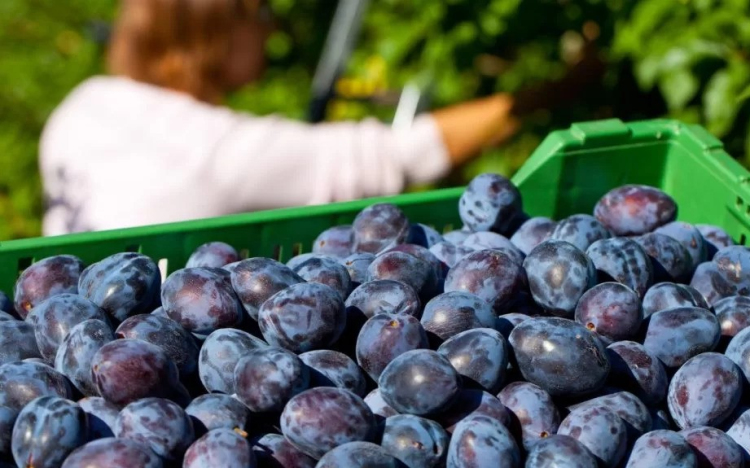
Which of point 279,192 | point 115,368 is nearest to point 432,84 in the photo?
point 279,192

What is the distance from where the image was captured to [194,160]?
2.33m

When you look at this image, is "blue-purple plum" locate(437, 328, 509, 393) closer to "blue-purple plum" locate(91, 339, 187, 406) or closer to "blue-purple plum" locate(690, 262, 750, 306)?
"blue-purple plum" locate(91, 339, 187, 406)

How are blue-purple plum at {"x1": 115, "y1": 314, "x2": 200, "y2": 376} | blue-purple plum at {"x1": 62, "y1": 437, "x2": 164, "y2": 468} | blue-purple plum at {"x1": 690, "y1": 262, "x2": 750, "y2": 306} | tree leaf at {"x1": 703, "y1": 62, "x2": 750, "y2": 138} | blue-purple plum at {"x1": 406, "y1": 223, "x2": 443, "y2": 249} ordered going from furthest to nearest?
1. tree leaf at {"x1": 703, "y1": 62, "x2": 750, "y2": 138}
2. blue-purple plum at {"x1": 406, "y1": 223, "x2": 443, "y2": 249}
3. blue-purple plum at {"x1": 690, "y1": 262, "x2": 750, "y2": 306}
4. blue-purple plum at {"x1": 115, "y1": 314, "x2": 200, "y2": 376}
5. blue-purple plum at {"x1": 62, "y1": 437, "x2": 164, "y2": 468}

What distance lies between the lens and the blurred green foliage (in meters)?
2.12

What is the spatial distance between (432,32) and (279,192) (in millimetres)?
647

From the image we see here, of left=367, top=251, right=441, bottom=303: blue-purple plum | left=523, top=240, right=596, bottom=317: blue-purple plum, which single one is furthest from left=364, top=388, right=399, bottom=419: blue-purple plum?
left=523, top=240, right=596, bottom=317: blue-purple plum

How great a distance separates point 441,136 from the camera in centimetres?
250

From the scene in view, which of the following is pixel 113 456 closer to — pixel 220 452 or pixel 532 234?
pixel 220 452

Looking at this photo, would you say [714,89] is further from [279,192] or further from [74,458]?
[74,458]

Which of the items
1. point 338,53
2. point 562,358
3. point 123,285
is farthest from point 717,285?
point 338,53

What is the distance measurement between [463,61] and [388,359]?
5.00ft

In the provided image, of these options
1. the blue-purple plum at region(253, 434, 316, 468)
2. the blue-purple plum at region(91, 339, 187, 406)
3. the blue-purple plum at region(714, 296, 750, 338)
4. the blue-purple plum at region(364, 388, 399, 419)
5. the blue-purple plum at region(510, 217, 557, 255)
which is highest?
the blue-purple plum at region(510, 217, 557, 255)

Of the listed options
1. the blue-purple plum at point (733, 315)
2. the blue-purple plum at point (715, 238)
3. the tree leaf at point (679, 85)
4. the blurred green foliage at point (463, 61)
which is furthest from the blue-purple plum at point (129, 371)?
the tree leaf at point (679, 85)

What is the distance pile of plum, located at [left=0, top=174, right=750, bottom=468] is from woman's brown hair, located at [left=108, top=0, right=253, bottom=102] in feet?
4.25
